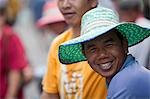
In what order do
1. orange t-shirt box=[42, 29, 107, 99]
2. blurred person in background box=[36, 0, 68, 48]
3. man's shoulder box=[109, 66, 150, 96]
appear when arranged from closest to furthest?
man's shoulder box=[109, 66, 150, 96] < orange t-shirt box=[42, 29, 107, 99] < blurred person in background box=[36, 0, 68, 48]

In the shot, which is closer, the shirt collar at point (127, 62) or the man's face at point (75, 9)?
the shirt collar at point (127, 62)

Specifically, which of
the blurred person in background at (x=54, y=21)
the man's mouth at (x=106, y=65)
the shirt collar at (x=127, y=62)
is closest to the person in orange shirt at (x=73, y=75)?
the man's mouth at (x=106, y=65)

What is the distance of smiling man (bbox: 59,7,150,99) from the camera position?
5.30 meters

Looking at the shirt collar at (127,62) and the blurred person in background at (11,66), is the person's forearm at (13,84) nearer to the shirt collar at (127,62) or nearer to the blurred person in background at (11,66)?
the blurred person in background at (11,66)

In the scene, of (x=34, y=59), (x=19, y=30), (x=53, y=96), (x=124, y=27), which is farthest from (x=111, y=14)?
(x=19, y=30)

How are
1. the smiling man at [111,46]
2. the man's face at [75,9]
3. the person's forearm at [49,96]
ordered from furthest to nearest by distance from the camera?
the person's forearm at [49,96] < the man's face at [75,9] < the smiling man at [111,46]

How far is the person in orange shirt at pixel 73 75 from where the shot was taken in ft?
20.5

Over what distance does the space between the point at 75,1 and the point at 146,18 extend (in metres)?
0.97

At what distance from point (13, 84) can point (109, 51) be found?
342 cm

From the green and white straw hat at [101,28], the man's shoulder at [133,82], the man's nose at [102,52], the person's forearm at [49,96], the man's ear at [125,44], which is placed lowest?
the person's forearm at [49,96]

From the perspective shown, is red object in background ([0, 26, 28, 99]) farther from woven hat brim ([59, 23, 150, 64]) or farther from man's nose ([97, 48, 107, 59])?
man's nose ([97, 48, 107, 59])

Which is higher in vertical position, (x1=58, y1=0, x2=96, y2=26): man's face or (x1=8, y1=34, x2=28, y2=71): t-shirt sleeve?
(x1=58, y1=0, x2=96, y2=26): man's face

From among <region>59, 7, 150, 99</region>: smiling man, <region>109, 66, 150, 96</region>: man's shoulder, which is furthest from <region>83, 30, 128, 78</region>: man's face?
<region>109, 66, 150, 96</region>: man's shoulder

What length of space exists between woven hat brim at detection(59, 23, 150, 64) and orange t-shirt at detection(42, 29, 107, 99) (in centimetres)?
29
